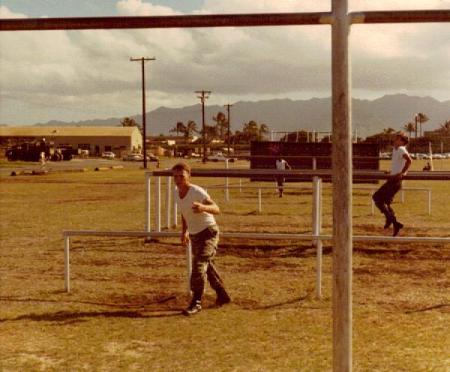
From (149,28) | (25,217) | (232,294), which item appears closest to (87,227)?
(25,217)

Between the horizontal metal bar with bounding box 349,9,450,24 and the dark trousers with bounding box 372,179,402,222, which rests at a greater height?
the horizontal metal bar with bounding box 349,9,450,24

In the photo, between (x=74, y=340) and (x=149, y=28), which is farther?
(x=74, y=340)

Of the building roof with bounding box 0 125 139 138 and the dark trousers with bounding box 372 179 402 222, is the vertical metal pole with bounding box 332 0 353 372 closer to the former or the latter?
the dark trousers with bounding box 372 179 402 222

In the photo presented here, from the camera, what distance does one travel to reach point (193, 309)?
690 centimetres

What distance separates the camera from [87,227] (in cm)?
1483

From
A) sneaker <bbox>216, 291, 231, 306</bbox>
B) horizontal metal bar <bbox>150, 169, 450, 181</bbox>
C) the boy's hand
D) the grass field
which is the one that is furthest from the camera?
horizontal metal bar <bbox>150, 169, 450, 181</bbox>

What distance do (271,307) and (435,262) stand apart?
395 cm

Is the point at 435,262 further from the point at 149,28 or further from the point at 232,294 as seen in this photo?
the point at 149,28

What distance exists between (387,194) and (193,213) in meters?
5.45

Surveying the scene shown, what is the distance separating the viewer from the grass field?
5.46 meters

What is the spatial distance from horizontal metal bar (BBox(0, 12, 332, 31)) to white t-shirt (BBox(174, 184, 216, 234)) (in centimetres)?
404

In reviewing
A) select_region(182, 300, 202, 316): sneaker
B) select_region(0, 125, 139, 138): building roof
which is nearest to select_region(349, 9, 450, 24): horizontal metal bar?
select_region(182, 300, 202, 316): sneaker

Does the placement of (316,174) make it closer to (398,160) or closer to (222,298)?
(398,160)

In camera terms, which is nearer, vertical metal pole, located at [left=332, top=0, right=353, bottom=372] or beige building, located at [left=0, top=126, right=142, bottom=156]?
vertical metal pole, located at [left=332, top=0, right=353, bottom=372]
